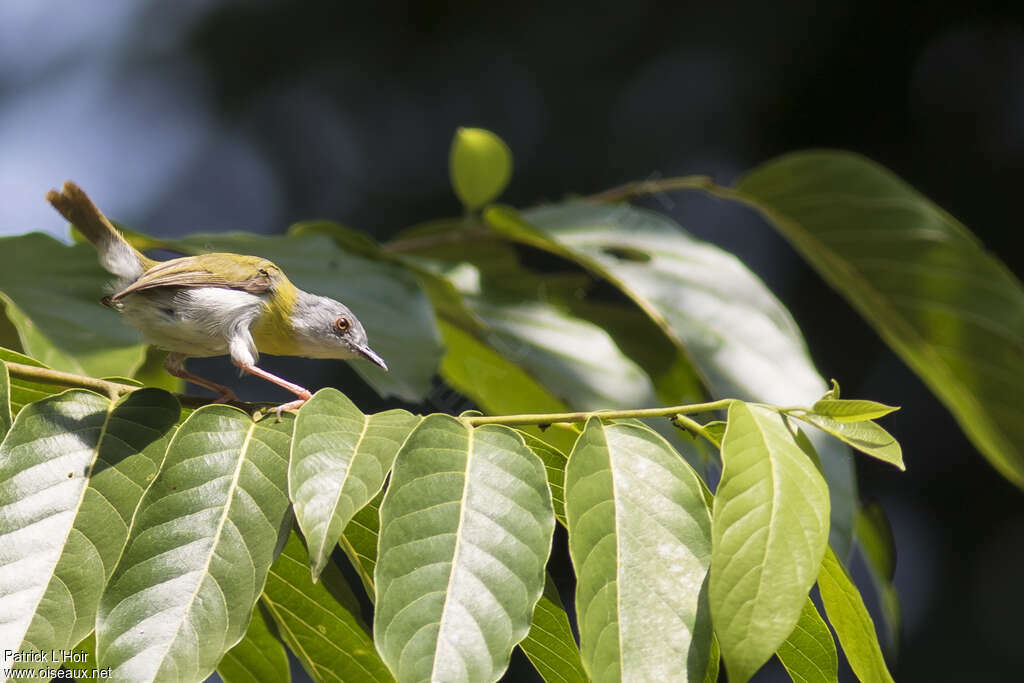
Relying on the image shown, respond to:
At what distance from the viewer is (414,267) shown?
1803 mm

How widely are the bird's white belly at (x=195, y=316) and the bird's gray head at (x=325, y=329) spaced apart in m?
0.06

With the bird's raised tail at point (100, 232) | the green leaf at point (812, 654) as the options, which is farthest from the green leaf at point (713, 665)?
the bird's raised tail at point (100, 232)

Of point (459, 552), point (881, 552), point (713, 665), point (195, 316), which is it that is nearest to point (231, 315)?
point (195, 316)

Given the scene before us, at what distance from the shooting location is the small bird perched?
1.19 meters

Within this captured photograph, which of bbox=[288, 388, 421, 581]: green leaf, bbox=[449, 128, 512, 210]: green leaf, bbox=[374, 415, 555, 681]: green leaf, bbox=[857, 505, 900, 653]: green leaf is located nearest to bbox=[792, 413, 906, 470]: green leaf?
bbox=[374, 415, 555, 681]: green leaf

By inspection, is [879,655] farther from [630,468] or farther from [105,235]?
[105,235]

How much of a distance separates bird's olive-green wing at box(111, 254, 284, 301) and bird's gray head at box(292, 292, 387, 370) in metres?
0.05

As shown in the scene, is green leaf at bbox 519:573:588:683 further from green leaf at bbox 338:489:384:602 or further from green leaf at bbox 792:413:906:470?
green leaf at bbox 792:413:906:470

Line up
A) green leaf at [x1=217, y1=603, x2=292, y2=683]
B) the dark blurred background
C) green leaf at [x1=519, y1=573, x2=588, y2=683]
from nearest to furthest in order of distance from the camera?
green leaf at [x1=519, y1=573, x2=588, y2=683]
green leaf at [x1=217, y1=603, x2=292, y2=683]
the dark blurred background

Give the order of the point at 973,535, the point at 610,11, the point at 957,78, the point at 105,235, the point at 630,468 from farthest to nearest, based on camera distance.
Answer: the point at 610,11, the point at 957,78, the point at 973,535, the point at 105,235, the point at 630,468

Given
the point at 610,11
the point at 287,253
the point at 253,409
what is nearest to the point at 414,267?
the point at 287,253

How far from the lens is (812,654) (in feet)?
3.16

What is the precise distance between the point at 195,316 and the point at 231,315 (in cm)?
4

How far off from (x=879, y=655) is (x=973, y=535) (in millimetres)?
5706
